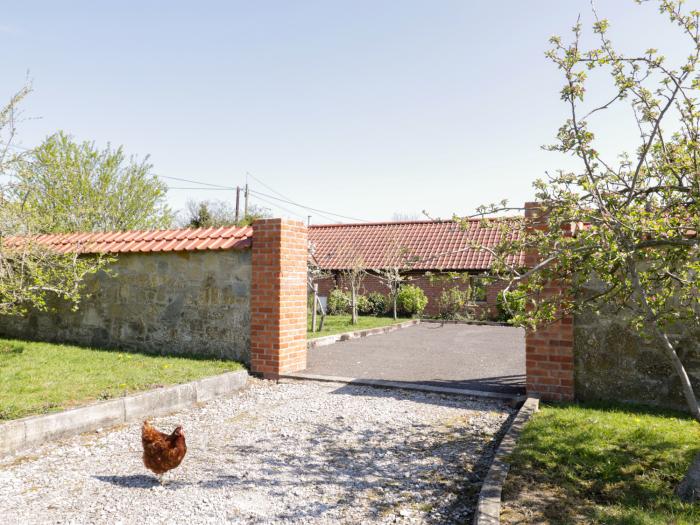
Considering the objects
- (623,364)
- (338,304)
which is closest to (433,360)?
(623,364)

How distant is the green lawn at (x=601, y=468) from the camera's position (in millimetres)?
3213

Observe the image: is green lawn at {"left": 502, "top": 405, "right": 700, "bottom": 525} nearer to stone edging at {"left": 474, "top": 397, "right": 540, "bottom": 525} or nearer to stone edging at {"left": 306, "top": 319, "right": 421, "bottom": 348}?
stone edging at {"left": 474, "top": 397, "right": 540, "bottom": 525}

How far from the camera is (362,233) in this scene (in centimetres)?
2655

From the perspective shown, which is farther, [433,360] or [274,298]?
[433,360]

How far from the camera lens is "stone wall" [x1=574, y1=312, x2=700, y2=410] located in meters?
Result: 5.57

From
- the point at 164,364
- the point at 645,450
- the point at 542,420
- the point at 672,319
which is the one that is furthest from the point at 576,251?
the point at 164,364

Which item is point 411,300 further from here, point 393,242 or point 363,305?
point 393,242

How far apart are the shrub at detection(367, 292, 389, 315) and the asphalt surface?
7.16 metres

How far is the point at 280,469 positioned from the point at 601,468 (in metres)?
2.58

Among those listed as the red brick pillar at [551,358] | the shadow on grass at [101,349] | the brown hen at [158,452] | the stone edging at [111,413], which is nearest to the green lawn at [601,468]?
the red brick pillar at [551,358]

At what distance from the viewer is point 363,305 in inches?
840

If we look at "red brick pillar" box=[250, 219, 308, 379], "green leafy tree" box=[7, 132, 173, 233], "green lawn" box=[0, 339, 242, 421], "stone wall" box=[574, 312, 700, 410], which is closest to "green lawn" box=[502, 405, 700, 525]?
"stone wall" box=[574, 312, 700, 410]

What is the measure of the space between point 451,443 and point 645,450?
166 cm

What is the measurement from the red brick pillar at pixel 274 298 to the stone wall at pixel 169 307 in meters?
0.23
